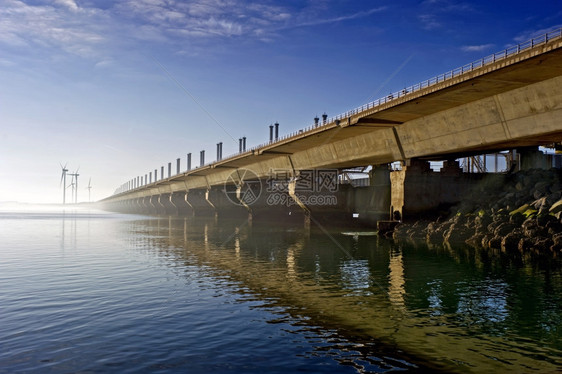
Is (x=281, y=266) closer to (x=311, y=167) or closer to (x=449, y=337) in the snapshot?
(x=449, y=337)

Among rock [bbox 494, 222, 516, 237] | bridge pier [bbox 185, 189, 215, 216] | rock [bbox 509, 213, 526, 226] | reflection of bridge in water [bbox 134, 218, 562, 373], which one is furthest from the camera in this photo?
bridge pier [bbox 185, 189, 215, 216]

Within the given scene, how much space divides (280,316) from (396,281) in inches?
304

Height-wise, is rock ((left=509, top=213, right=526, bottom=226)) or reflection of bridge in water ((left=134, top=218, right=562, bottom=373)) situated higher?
rock ((left=509, top=213, right=526, bottom=226))

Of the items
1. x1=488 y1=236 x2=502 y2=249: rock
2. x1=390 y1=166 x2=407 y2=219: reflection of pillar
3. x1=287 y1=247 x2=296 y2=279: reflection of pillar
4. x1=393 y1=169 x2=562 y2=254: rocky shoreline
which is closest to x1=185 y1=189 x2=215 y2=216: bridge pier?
x1=390 y1=166 x2=407 y2=219: reflection of pillar

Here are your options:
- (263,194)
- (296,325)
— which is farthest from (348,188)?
(296,325)

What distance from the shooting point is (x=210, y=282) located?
60.0 feet

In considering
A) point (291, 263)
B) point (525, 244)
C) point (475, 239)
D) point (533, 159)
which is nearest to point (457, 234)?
point (475, 239)

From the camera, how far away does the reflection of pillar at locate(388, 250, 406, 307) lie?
15203 millimetres

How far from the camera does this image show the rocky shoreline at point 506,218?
30.3 m

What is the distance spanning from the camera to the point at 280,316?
12.8 meters

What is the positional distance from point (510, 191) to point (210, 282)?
31.8 m

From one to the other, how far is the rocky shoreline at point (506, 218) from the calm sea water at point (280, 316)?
6.30 metres

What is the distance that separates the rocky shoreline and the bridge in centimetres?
239

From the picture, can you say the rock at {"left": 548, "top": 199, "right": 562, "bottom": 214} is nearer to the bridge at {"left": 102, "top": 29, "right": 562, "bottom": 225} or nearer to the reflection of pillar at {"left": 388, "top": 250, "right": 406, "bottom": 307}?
the bridge at {"left": 102, "top": 29, "right": 562, "bottom": 225}
